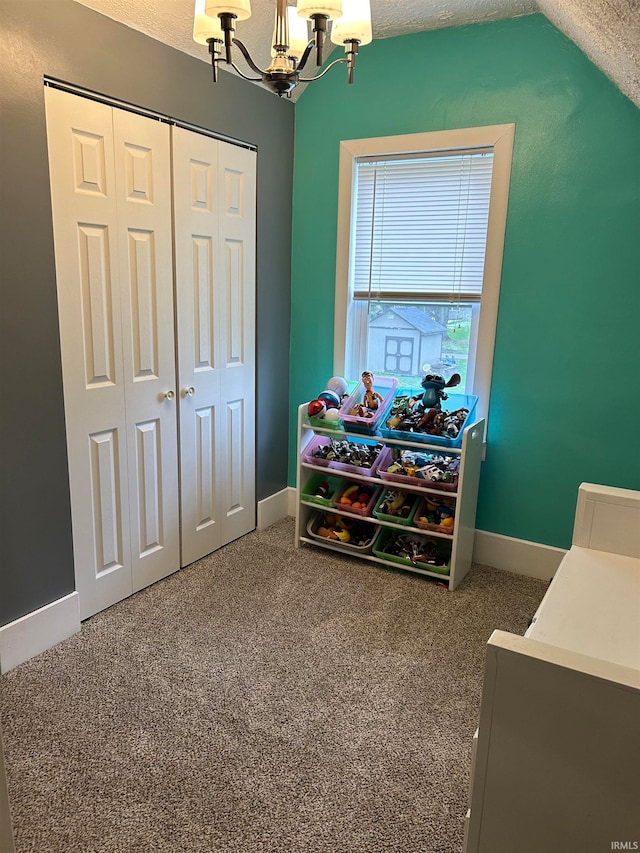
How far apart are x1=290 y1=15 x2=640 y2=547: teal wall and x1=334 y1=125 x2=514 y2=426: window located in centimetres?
7

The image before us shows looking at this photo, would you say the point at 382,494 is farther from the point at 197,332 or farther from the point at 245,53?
the point at 245,53

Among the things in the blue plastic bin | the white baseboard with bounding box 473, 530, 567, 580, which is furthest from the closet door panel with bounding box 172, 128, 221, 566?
the white baseboard with bounding box 473, 530, 567, 580

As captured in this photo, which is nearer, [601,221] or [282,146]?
[601,221]

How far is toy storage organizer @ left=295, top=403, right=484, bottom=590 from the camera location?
2709 millimetres

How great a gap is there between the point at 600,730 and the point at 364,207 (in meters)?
2.69

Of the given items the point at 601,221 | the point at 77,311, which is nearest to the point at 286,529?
the point at 77,311

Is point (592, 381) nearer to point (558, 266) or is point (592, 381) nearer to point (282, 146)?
point (558, 266)

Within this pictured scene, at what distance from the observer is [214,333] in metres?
2.86

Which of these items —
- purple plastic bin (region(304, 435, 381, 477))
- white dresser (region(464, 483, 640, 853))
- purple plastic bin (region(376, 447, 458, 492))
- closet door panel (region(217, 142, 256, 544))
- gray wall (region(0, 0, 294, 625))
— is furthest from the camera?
purple plastic bin (region(304, 435, 381, 477))

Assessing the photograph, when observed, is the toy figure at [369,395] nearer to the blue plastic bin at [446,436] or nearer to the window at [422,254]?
the blue plastic bin at [446,436]

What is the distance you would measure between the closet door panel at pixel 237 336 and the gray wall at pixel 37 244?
36 centimetres

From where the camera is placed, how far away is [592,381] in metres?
2.64

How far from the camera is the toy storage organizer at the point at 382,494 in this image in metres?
2.71

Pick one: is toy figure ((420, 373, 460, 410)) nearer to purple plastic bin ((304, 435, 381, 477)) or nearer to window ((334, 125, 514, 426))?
window ((334, 125, 514, 426))
